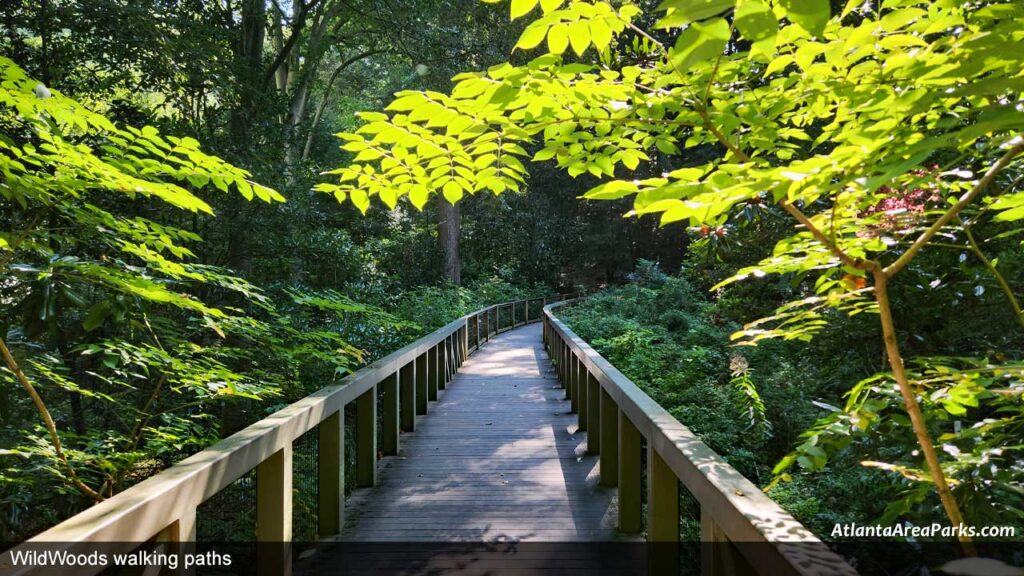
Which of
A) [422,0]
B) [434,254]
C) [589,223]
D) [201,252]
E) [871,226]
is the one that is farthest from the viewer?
[589,223]

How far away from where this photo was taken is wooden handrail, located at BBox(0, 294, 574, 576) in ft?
4.77

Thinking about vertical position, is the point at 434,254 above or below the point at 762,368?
above

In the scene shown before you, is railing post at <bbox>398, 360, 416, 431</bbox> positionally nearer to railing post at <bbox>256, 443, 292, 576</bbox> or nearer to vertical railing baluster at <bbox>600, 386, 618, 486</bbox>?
vertical railing baluster at <bbox>600, 386, 618, 486</bbox>

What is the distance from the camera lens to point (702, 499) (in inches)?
79.5

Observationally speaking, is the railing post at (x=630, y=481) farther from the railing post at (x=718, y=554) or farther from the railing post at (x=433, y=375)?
the railing post at (x=433, y=375)

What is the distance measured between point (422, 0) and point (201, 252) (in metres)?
5.92

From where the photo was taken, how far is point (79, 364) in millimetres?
6180

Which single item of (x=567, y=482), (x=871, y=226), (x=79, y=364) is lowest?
(x=567, y=482)

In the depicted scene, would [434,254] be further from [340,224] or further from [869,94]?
[869,94]

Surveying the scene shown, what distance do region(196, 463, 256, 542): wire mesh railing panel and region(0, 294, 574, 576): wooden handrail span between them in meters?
0.68

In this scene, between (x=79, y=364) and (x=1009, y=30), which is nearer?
(x=1009, y=30)

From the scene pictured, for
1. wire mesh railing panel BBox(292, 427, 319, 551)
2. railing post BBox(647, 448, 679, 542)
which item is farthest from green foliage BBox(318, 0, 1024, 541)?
wire mesh railing panel BBox(292, 427, 319, 551)

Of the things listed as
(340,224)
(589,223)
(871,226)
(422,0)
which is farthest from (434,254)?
(871,226)

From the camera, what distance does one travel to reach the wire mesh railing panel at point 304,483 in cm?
432
